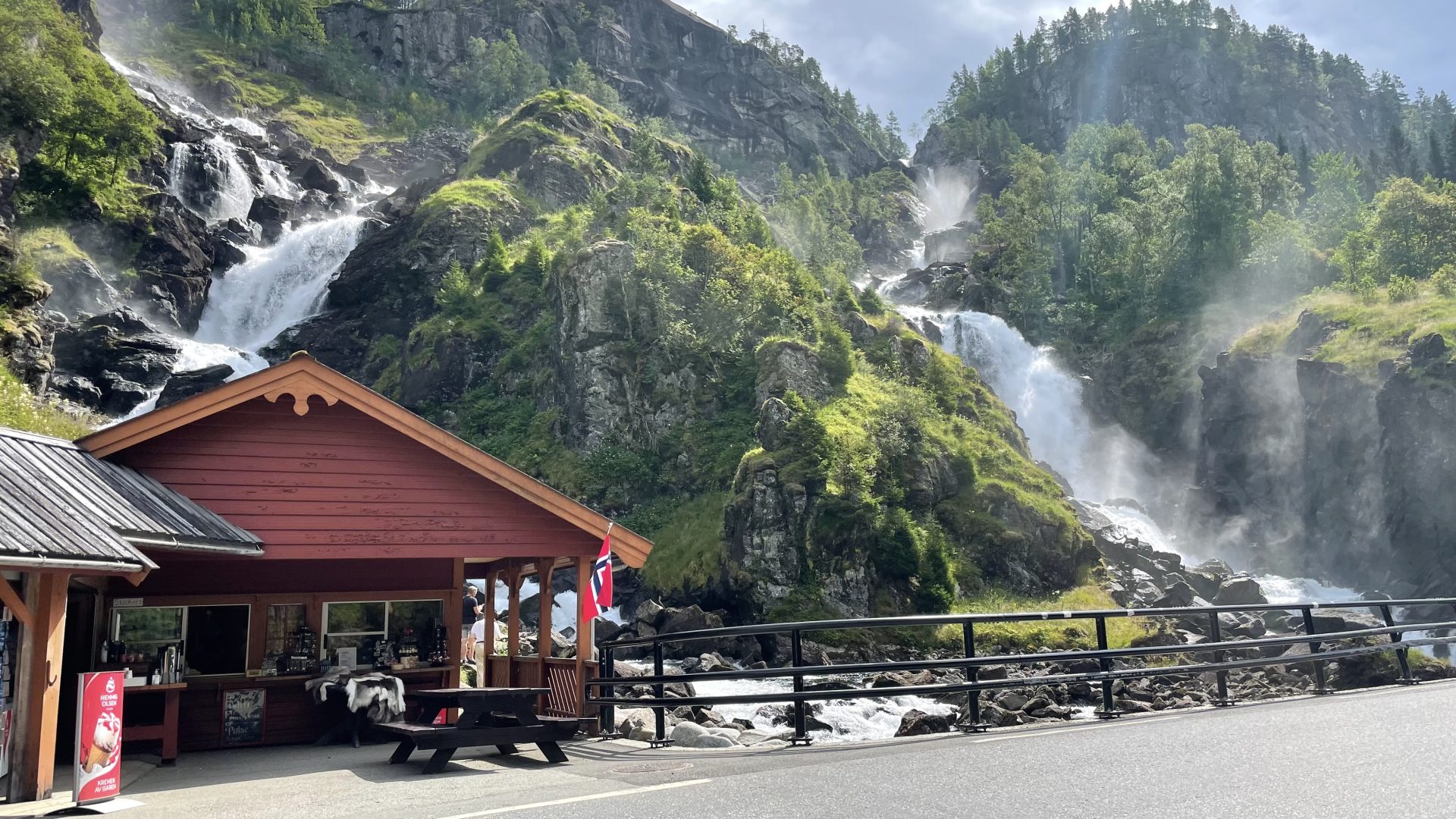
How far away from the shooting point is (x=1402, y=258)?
64062mm

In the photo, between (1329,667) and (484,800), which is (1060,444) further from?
(484,800)

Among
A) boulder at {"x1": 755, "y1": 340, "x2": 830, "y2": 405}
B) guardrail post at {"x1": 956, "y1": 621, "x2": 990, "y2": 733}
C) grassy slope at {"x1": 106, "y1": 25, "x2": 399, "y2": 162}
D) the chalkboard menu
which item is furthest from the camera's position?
grassy slope at {"x1": 106, "y1": 25, "x2": 399, "y2": 162}

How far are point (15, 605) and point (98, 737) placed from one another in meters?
1.37

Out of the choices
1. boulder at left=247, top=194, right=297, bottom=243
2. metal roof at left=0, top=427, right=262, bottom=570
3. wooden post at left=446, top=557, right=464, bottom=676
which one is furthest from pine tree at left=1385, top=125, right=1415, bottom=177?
metal roof at left=0, top=427, right=262, bottom=570

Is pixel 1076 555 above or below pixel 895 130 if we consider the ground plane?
below

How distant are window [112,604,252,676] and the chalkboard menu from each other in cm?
34

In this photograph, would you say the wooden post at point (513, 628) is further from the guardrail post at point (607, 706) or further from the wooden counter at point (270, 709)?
the guardrail post at point (607, 706)

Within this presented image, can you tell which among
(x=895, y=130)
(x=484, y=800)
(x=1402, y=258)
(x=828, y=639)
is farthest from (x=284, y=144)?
(x=895, y=130)

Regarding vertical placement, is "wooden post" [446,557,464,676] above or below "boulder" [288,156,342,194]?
below

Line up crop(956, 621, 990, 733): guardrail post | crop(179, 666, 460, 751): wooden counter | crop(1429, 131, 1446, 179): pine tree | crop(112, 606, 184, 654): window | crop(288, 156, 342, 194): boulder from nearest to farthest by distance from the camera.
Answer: crop(956, 621, 990, 733): guardrail post
crop(112, 606, 184, 654): window
crop(179, 666, 460, 751): wooden counter
crop(288, 156, 342, 194): boulder
crop(1429, 131, 1446, 179): pine tree

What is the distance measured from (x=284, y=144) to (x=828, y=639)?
265ft

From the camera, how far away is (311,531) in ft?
43.9

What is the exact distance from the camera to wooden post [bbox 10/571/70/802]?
9.21m

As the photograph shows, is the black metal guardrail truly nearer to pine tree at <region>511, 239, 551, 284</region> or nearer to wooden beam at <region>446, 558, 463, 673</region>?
wooden beam at <region>446, 558, 463, 673</region>
